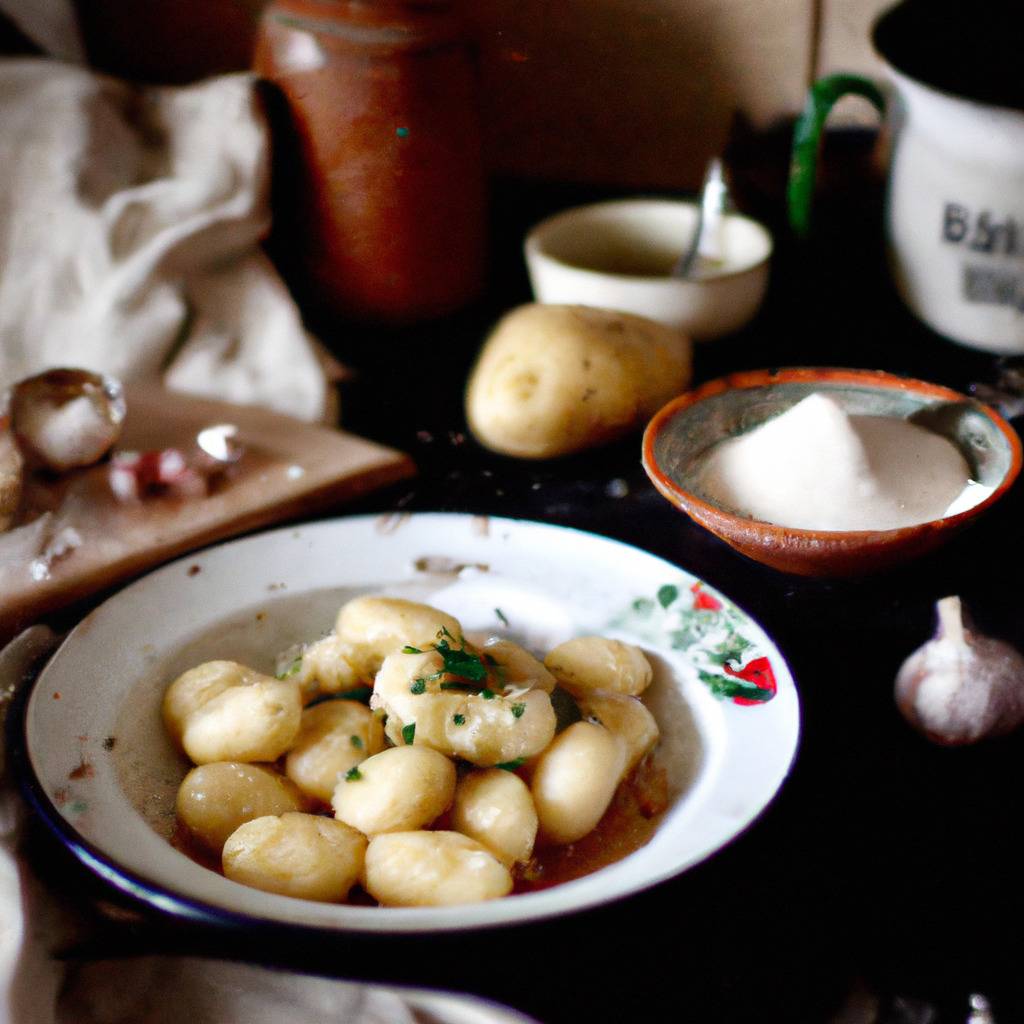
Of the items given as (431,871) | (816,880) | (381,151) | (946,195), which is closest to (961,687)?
(816,880)

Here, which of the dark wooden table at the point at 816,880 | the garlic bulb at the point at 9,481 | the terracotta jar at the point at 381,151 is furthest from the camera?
the terracotta jar at the point at 381,151

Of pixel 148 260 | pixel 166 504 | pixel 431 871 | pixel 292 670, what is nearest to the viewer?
pixel 431 871

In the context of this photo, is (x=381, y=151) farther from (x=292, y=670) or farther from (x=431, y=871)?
(x=431, y=871)

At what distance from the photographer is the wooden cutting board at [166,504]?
1.72 feet

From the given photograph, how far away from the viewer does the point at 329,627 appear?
1.61ft

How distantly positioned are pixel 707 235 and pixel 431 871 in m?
0.48

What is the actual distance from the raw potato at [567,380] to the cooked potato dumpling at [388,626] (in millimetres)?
172

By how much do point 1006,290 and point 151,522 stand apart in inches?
18.7

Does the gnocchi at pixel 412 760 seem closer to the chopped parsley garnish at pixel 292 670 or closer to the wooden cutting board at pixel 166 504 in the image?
the chopped parsley garnish at pixel 292 670

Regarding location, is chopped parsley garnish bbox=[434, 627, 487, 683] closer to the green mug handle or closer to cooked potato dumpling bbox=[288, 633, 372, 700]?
cooked potato dumpling bbox=[288, 633, 372, 700]

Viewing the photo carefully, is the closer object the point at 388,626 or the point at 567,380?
the point at 388,626

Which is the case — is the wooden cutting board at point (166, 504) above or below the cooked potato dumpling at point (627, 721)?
below

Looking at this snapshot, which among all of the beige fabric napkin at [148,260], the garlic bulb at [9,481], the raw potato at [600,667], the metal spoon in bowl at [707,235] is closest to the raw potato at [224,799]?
the raw potato at [600,667]

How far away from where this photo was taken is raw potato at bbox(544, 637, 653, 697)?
1.37 ft
